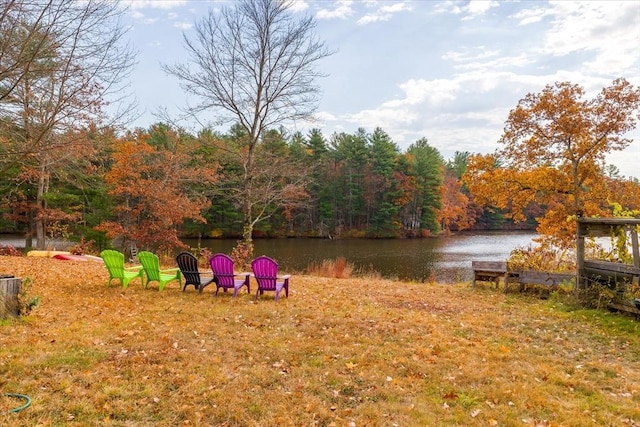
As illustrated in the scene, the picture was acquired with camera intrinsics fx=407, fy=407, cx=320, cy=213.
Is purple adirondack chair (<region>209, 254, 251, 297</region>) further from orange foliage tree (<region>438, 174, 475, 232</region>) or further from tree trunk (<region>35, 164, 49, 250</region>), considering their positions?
orange foliage tree (<region>438, 174, 475, 232</region>)

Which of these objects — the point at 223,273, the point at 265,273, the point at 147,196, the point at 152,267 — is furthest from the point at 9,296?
the point at 147,196

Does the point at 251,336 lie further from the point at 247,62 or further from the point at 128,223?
the point at 128,223

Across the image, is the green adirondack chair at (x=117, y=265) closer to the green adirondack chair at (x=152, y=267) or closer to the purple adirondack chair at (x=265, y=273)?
the green adirondack chair at (x=152, y=267)

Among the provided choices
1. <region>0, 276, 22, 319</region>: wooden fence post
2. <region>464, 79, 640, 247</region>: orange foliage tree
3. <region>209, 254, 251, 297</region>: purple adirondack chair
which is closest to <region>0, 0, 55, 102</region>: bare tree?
<region>0, 276, 22, 319</region>: wooden fence post

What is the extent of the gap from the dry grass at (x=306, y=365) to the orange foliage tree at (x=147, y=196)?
1026 centimetres

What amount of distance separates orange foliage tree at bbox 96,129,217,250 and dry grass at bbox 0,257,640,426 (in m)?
10.3

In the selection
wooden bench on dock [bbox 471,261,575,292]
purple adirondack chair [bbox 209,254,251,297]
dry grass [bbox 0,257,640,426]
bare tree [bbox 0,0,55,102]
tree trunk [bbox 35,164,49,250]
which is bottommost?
dry grass [bbox 0,257,640,426]

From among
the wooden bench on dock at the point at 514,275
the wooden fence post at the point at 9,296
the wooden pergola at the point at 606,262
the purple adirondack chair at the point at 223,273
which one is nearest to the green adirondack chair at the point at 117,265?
the purple adirondack chair at the point at 223,273

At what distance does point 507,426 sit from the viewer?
322cm

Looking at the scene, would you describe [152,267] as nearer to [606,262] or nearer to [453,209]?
[606,262]

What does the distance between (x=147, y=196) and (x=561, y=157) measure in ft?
52.1

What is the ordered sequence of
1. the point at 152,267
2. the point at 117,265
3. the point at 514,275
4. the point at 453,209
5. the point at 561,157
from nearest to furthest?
the point at 152,267 → the point at 117,265 → the point at 514,275 → the point at 561,157 → the point at 453,209

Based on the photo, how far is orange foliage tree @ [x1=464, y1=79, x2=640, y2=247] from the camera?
12969 millimetres

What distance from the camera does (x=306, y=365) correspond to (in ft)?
14.1
